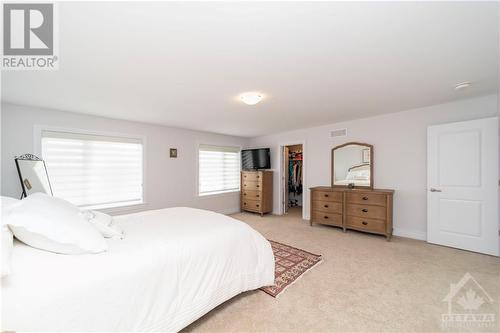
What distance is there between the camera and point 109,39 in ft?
4.92

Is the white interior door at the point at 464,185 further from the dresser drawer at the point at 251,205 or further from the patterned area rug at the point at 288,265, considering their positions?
the dresser drawer at the point at 251,205

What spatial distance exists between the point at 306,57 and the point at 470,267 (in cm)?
319

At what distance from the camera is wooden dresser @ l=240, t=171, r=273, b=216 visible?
5379 mm

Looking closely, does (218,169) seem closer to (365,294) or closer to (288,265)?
(288,265)

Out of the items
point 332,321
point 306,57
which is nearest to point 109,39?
point 306,57

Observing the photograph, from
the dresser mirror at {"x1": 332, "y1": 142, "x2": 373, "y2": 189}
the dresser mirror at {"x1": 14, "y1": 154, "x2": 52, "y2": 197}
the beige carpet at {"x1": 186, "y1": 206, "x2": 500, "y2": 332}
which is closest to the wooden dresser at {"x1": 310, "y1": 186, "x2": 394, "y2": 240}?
the dresser mirror at {"x1": 332, "y1": 142, "x2": 373, "y2": 189}

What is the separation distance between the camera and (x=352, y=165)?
416 centimetres

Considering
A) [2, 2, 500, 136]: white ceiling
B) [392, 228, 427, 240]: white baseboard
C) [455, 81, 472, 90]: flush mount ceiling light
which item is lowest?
[392, 228, 427, 240]: white baseboard

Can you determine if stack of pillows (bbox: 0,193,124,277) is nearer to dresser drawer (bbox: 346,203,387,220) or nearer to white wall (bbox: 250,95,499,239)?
dresser drawer (bbox: 346,203,387,220)

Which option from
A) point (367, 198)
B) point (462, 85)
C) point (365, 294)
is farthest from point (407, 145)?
point (365, 294)

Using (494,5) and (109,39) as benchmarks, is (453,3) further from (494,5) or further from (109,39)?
(109,39)

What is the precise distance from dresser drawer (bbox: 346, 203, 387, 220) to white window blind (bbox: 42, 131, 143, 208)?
417 centimetres

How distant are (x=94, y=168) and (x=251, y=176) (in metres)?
3.49

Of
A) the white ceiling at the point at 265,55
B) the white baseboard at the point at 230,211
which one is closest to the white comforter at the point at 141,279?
the white ceiling at the point at 265,55
